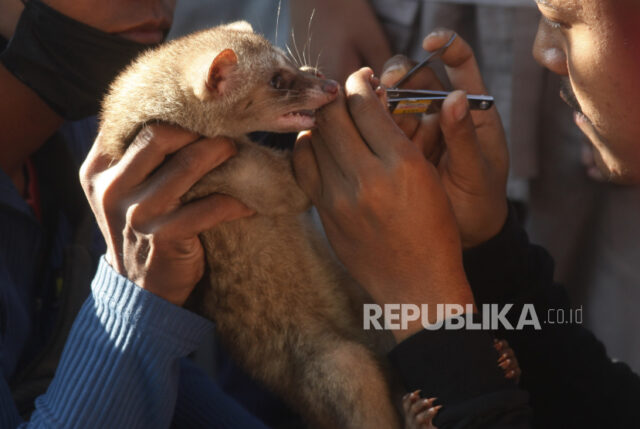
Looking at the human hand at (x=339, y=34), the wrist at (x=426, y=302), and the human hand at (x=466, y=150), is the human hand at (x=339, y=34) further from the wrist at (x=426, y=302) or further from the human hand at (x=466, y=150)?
the wrist at (x=426, y=302)

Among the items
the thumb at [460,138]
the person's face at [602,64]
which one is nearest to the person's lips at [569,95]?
the person's face at [602,64]

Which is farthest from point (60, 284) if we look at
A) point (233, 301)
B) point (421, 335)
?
point (421, 335)

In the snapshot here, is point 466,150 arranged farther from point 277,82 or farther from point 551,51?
point 277,82

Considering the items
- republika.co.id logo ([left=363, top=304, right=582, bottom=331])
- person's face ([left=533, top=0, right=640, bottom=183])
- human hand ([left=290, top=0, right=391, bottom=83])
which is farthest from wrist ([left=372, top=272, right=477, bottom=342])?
human hand ([left=290, top=0, right=391, bottom=83])

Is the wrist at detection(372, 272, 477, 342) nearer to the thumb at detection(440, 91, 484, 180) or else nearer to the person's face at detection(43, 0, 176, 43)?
the thumb at detection(440, 91, 484, 180)

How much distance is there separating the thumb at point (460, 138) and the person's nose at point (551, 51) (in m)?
0.32

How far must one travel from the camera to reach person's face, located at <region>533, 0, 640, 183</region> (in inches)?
61.9

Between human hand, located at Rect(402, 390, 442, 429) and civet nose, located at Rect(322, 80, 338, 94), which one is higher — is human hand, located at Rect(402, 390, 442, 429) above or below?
below

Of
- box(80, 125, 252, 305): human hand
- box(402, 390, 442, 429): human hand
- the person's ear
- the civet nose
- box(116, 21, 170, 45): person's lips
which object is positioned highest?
box(116, 21, 170, 45): person's lips

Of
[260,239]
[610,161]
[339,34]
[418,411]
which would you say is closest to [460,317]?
[418,411]

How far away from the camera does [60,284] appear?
2.31m

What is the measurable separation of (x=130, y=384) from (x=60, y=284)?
0.83 meters

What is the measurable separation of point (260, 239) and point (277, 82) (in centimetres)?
44

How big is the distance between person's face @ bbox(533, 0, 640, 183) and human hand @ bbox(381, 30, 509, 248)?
0.23 m
